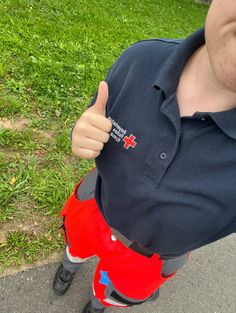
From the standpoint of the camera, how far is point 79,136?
45.3 inches

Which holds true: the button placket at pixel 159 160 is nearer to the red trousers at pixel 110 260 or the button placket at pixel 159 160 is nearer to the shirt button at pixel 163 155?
the shirt button at pixel 163 155

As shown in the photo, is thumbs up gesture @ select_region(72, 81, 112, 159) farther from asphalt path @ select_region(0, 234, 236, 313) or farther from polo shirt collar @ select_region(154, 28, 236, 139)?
asphalt path @ select_region(0, 234, 236, 313)

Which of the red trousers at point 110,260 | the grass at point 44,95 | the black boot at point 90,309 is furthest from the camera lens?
the grass at point 44,95

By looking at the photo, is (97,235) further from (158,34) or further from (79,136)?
(158,34)

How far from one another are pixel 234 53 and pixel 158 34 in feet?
17.4

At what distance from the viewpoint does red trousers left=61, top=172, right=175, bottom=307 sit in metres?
1.50

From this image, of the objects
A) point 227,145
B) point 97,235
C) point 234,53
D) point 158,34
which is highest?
point 234,53

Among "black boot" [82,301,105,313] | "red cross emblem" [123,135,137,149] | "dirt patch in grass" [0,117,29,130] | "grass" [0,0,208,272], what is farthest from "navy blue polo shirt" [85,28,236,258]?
"dirt patch in grass" [0,117,29,130]

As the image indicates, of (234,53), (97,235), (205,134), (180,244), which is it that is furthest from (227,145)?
(97,235)

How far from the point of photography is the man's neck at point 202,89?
110 cm

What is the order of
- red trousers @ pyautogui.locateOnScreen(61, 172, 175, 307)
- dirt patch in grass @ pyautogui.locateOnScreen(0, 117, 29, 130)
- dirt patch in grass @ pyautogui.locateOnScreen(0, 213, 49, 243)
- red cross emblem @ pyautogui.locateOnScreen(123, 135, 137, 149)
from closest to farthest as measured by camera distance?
1. red cross emblem @ pyautogui.locateOnScreen(123, 135, 137, 149)
2. red trousers @ pyautogui.locateOnScreen(61, 172, 175, 307)
3. dirt patch in grass @ pyautogui.locateOnScreen(0, 213, 49, 243)
4. dirt patch in grass @ pyautogui.locateOnScreen(0, 117, 29, 130)

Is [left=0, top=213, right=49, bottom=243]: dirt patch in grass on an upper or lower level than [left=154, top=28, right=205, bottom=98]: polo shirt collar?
lower

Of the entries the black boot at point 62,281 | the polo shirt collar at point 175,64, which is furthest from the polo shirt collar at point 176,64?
the black boot at point 62,281

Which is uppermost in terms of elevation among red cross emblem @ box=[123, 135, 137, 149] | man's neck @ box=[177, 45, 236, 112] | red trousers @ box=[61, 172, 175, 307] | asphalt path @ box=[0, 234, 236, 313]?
man's neck @ box=[177, 45, 236, 112]
